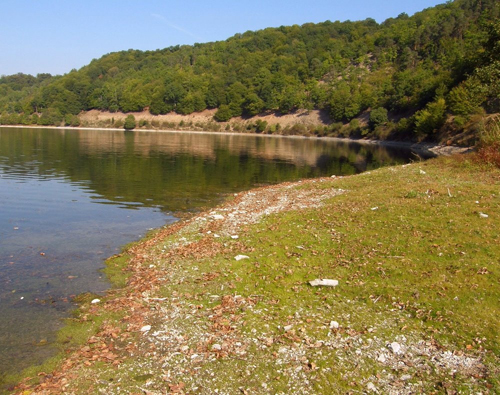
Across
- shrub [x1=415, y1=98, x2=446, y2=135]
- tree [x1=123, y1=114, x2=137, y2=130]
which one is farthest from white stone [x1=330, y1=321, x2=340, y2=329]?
tree [x1=123, y1=114, x2=137, y2=130]

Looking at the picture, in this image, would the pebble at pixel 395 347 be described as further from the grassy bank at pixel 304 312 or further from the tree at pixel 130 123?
the tree at pixel 130 123

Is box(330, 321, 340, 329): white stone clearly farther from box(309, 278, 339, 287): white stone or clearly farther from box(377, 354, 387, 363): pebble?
box(309, 278, 339, 287): white stone

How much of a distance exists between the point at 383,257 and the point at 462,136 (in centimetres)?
8136

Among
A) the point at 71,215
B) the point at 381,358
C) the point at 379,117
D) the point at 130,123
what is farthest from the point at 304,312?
the point at 130,123

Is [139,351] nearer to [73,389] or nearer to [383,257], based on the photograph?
[73,389]

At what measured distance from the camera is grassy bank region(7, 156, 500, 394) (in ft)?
26.2

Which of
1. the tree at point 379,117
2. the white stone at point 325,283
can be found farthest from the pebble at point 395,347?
the tree at point 379,117

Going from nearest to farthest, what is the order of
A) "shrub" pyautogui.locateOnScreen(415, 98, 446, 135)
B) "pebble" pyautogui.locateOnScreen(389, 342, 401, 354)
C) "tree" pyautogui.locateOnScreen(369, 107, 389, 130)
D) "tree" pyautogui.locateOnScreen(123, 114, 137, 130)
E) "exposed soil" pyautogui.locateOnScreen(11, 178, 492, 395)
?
"exposed soil" pyautogui.locateOnScreen(11, 178, 492, 395), "pebble" pyautogui.locateOnScreen(389, 342, 401, 354), "shrub" pyautogui.locateOnScreen(415, 98, 446, 135), "tree" pyautogui.locateOnScreen(369, 107, 389, 130), "tree" pyautogui.locateOnScreen(123, 114, 137, 130)

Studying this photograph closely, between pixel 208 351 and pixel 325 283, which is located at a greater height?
pixel 325 283

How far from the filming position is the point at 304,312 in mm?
10320

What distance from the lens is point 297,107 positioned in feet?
639

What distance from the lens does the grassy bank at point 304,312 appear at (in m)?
7.98

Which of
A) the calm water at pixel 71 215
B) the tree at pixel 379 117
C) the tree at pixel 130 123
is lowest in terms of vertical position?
the calm water at pixel 71 215

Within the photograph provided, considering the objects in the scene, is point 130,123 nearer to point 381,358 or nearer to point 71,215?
point 71,215
